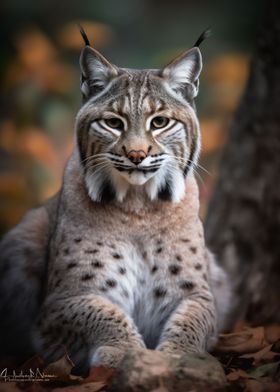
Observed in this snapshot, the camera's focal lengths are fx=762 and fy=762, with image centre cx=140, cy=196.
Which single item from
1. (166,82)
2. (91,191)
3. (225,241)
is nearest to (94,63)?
(166,82)

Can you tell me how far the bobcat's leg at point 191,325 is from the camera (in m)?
4.52

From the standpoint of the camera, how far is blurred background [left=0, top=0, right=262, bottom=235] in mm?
10000

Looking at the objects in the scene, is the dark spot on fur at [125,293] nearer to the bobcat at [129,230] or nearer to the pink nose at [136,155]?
the bobcat at [129,230]

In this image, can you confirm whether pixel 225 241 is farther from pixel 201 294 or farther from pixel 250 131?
pixel 201 294

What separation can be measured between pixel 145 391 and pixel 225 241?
Result: 292cm

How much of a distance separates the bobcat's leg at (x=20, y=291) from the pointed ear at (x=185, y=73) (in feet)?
4.97

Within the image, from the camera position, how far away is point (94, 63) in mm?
4656

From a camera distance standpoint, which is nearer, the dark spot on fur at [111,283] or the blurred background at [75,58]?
the dark spot on fur at [111,283]

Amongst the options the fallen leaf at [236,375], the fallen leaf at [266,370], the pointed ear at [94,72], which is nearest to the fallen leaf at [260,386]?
the fallen leaf at [236,375]

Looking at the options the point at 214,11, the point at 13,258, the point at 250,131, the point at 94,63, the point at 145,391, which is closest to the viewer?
the point at 145,391

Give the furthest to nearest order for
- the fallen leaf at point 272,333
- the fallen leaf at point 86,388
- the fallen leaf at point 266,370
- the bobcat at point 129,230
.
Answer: the fallen leaf at point 272,333
the bobcat at point 129,230
the fallen leaf at point 266,370
the fallen leaf at point 86,388

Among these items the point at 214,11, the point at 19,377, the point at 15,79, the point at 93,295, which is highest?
the point at 214,11

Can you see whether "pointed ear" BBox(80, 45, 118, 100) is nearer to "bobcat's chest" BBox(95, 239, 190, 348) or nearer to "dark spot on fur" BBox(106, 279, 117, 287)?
"bobcat's chest" BBox(95, 239, 190, 348)

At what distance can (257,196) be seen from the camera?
632 centimetres
